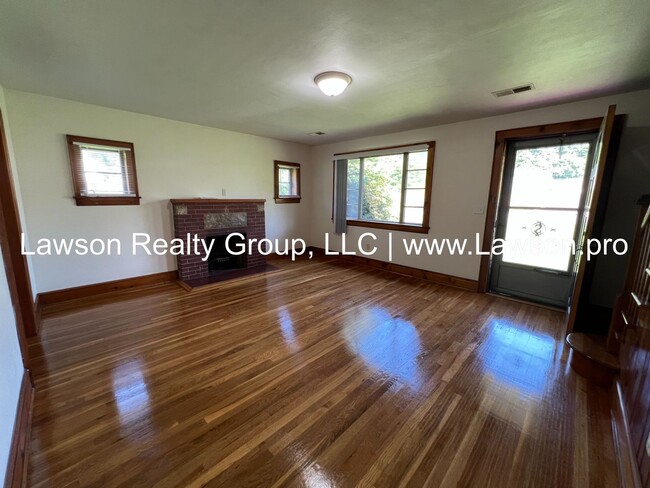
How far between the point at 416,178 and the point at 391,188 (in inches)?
19.8

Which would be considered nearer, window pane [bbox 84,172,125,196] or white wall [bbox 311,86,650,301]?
white wall [bbox 311,86,650,301]

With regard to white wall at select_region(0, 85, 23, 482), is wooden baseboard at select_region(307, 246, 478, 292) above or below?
below

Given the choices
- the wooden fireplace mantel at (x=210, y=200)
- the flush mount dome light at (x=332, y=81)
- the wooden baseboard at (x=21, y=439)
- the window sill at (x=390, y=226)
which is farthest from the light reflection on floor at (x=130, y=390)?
the window sill at (x=390, y=226)

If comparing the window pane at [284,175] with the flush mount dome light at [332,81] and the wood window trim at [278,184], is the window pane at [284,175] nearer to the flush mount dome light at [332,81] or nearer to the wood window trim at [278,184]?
the wood window trim at [278,184]

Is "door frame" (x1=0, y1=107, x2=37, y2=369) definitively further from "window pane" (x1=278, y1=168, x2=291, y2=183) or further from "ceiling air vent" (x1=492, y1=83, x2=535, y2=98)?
"ceiling air vent" (x1=492, y1=83, x2=535, y2=98)

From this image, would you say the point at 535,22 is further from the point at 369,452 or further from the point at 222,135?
the point at 222,135

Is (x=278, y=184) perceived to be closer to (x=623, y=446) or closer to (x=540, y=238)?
(x=540, y=238)

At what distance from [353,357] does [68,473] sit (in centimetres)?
180

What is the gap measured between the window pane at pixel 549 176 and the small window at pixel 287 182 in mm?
3900

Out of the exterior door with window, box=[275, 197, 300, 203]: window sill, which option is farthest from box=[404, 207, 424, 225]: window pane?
box=[275, 197, 300, 203]: window sill

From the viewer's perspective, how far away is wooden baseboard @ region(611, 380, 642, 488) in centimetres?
125

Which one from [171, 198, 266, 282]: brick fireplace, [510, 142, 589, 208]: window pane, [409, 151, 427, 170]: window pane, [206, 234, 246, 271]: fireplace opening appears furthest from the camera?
[206, 234, 246, 271]: fireplace opening

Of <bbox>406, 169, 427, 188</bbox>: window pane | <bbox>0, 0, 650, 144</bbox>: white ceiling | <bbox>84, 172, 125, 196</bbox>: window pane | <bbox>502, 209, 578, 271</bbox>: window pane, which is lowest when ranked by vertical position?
<bbox>502, 209, 578, 271</bbox>: window pane

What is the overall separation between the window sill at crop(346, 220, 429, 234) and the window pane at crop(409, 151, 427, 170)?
970mm
